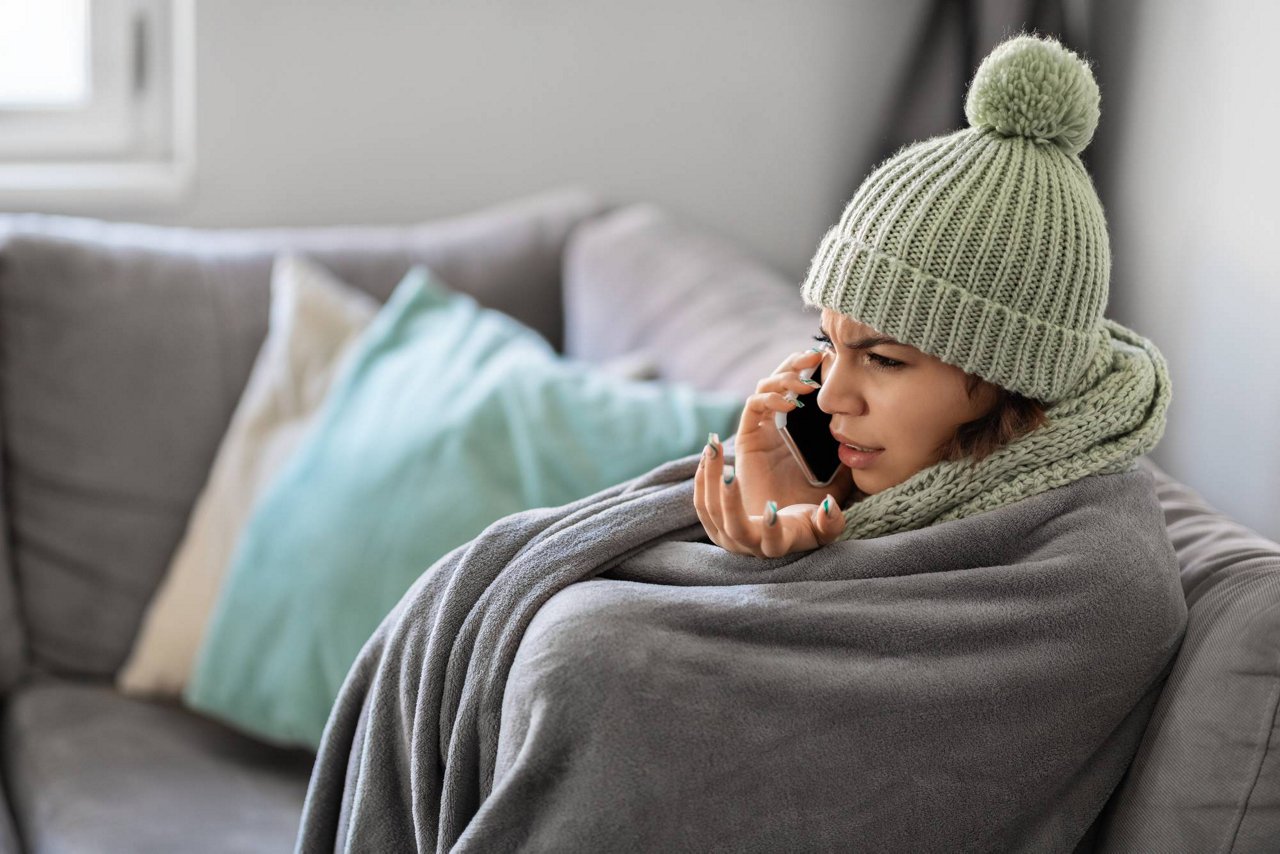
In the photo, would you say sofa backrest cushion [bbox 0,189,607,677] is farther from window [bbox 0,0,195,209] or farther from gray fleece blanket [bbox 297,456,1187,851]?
gray fleece blanket [bbox 297,456,1187,851]

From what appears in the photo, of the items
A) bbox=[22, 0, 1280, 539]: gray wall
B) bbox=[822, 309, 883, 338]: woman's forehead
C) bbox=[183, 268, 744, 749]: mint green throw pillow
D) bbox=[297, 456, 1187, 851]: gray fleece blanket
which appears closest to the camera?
bbox=[297, 456, 1187, 851]: gray fleece blanket

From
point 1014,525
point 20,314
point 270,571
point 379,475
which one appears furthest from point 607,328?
point 1014,525

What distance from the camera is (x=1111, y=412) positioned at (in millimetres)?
1104

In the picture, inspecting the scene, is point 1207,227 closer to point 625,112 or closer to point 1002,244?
point 1002,244

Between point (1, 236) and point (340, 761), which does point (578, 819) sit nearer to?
point (340, 761)

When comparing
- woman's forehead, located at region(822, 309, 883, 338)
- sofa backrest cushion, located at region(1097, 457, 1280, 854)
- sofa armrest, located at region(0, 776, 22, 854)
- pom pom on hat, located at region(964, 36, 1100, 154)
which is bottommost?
sofa armrest, located at region(0, 776, 22, 854)

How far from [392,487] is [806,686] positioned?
2.71ft

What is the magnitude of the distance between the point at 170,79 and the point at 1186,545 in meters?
1.86

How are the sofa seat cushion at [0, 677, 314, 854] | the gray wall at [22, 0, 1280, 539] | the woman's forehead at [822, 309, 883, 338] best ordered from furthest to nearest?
1. the gray wall at [22, 0, 1280, 539]
2. the sofa seat cushion at [0, 677, 314, 854]
3. the woman's forehead at [822, 309, 883, 338]

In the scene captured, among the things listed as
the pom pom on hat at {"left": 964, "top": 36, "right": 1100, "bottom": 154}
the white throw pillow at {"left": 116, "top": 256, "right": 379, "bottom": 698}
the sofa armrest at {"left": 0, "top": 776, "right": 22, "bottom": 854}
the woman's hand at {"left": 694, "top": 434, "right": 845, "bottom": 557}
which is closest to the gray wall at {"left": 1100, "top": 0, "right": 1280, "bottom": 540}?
the pom pom on hat at {"left": 964, "top": 36, "right": 1100, "bottom": 154}

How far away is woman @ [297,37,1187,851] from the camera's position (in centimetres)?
100

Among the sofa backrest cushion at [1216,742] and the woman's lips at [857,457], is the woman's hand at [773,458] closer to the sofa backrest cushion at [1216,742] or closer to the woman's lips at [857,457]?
the woman's lips at [857,457]

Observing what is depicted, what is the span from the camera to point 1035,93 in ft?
3.46

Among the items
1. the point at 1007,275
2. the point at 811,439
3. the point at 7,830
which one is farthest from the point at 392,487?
the point at 1007,275
